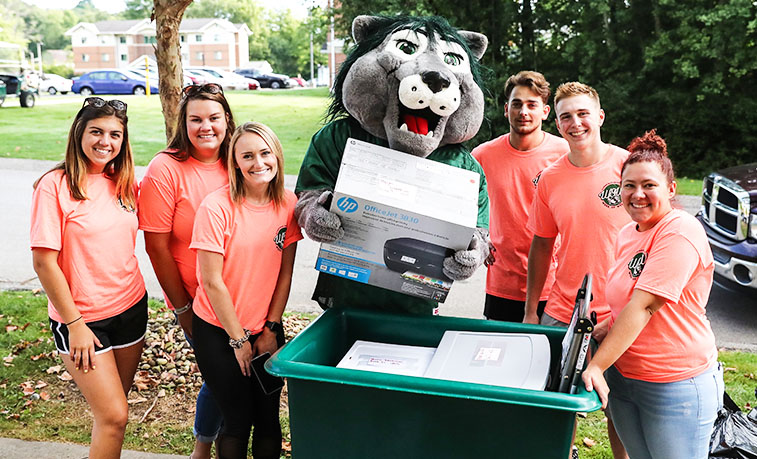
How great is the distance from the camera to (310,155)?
104 inches

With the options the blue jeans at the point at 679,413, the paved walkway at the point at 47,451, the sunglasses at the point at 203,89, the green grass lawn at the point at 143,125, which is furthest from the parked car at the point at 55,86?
the blue jeans at the point at 679,413

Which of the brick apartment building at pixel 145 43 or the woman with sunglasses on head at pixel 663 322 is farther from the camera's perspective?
the brick apartment building at pixel 145 43

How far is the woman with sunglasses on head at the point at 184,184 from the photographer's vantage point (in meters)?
2.66

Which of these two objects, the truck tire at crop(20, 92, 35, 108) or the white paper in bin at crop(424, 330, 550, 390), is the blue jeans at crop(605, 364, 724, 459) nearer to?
the white paper in bin at crop(424, 330, 550, 390)

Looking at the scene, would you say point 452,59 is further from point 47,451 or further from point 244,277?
point 47,451

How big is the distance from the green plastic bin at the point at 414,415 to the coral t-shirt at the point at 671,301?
50 cm

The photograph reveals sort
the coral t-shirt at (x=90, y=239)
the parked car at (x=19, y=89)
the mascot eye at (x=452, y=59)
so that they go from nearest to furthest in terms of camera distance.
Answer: the coral t-shirt at (x=90, y=239)
the mascot eye at (x=452, y=59)
the parked car at (x=19, y=89)

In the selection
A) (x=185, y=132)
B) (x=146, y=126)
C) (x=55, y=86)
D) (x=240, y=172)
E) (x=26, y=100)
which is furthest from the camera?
(x=55, y=86)

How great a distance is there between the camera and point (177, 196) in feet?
8.79

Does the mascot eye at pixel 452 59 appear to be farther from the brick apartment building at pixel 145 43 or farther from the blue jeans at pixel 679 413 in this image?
the brick apartment building at pixel 145 43

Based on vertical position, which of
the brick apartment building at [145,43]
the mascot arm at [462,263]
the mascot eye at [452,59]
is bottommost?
the mascot arm at [462,263]

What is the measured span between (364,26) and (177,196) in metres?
1.02

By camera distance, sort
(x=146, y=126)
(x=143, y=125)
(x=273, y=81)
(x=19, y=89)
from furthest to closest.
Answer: (x=273, y=81)
(x=19, y=89)
(x=143, y=125)
(x=146, y=126)

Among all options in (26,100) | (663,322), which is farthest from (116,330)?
(26,100)
